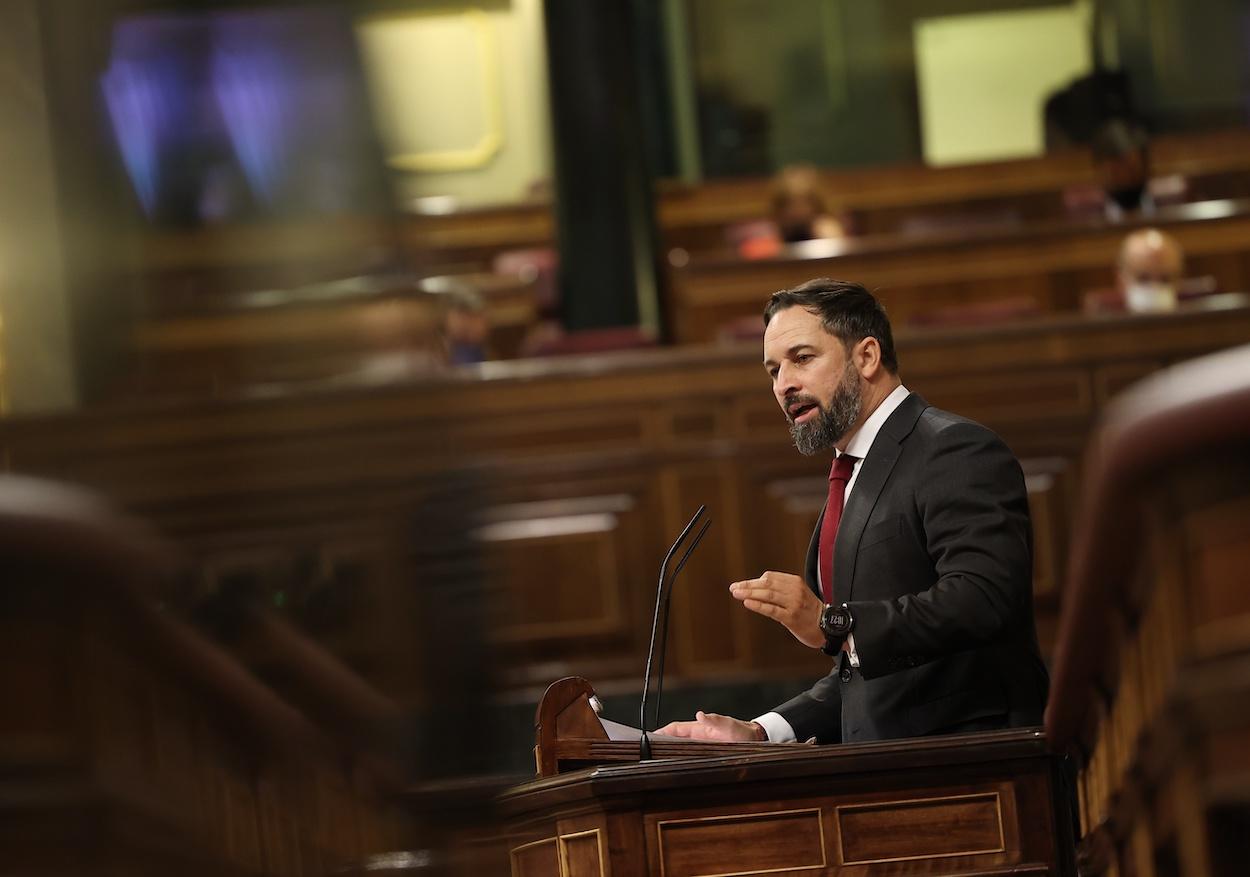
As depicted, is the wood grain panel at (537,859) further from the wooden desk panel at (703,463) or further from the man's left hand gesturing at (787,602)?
the wooden desk panel at (703,463)

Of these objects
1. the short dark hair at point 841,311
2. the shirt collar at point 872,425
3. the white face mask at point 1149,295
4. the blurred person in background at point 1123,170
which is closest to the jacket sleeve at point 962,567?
the shirt collar at point 872,425

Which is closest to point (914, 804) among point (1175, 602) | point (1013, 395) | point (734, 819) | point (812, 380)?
point (734, 819)

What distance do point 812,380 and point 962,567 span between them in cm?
47

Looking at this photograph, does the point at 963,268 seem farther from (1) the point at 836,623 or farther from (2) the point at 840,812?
(2) the point at 840,812

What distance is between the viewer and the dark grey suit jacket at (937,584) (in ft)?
7.52

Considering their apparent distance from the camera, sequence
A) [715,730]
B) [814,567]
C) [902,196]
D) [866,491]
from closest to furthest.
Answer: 1. [715,730]
2. [866,491]
3. [814,567]
4. [902,196]

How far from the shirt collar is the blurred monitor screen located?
2299 mm

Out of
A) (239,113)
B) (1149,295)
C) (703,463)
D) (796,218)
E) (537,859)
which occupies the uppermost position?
(239,113)

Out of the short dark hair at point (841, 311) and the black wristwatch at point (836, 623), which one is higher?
the short dark hair at point (841, 311)

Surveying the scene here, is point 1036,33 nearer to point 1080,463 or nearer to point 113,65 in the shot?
point 1080,463

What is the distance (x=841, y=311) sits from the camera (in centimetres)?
264

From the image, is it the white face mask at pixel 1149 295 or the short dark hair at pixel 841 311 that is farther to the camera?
the white face mask at pixel 1149 295

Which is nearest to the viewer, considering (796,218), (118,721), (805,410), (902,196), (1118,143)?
(118,721)

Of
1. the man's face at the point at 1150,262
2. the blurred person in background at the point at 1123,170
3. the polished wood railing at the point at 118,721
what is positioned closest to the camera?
the polished wood railing at the point at 118,721
